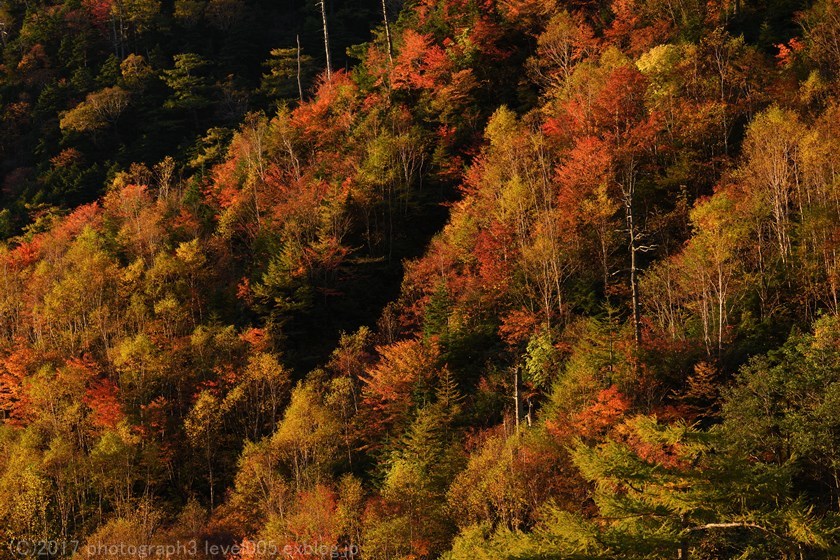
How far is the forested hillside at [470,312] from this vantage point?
25.5 m

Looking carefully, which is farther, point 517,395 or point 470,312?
point 470,312

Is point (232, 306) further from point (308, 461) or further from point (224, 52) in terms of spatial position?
point (224, 52)

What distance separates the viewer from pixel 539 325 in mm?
38656

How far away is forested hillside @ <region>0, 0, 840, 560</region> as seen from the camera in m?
25.5

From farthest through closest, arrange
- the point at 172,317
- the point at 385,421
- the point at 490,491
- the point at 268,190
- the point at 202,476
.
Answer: the point at 268,190 → the point at 172,317 → the point at 202,476 → the point at 385,421 → the point at 490,491

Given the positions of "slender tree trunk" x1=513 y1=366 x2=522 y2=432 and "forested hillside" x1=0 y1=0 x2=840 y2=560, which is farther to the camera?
"slender tree trunk" x1=513 y1=366 x2=522 y2=432

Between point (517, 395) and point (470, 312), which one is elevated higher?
point (470, 312)

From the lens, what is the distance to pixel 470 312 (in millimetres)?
41219

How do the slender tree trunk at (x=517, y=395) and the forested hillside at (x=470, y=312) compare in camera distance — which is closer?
the forested hillside at (x=470, y=312)

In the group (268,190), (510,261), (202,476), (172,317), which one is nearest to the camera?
(510,261)

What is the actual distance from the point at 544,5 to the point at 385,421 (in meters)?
35.6

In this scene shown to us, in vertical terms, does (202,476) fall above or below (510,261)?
below

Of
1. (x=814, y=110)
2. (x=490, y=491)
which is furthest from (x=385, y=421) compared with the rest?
(x=814, y=110)

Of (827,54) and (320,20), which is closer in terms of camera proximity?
(827,54)
